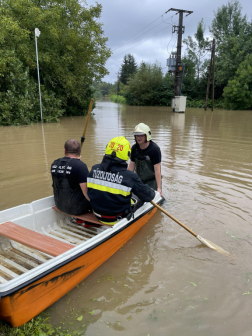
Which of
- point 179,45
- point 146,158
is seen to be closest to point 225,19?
point 179,45

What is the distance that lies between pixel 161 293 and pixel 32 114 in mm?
15614

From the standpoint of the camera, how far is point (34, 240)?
115 inches

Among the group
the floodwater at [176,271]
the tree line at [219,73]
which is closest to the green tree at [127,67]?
the tree line at [219,73]

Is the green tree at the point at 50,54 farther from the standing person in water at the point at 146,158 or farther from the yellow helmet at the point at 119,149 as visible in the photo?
the yellow helmet at the point at 119,149

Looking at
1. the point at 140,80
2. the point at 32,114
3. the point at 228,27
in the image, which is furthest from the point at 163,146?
the point at 228,27

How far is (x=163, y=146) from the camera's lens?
34.2 ft

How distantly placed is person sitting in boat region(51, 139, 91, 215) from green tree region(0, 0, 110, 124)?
1331cm

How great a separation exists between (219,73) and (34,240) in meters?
37.8

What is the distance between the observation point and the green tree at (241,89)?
1216 inches

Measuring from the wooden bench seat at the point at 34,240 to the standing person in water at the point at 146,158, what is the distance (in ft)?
7.23

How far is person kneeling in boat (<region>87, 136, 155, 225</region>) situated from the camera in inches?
128

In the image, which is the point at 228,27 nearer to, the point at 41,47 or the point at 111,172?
the point at 41,47

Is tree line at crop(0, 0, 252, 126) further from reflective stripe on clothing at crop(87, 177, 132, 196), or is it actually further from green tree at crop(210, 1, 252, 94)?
reflective stripe on clothing at crop(87, 177, 132, 196)

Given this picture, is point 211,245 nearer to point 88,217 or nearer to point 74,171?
point 88,217
